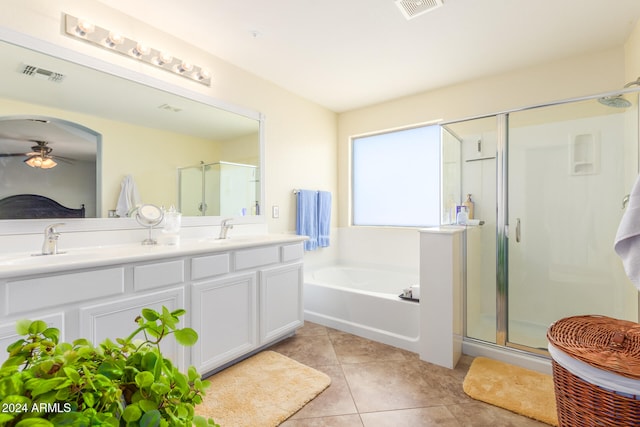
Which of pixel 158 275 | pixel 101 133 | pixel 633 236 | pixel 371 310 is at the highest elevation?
pixel 101 133

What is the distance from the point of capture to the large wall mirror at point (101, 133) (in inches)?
61.0

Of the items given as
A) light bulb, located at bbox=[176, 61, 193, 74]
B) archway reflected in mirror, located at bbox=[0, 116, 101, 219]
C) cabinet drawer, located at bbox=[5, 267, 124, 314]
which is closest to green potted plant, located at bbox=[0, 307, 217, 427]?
cabinet drawer, located at bbox=[5, 267, 124, 314]

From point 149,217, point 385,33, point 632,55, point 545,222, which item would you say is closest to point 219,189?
point 149,217

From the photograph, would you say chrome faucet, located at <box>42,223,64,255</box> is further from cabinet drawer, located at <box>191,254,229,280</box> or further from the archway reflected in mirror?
cabinet drawer, located at <box>191,254,229,280</box>

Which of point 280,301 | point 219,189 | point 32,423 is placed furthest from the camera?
point 219,189

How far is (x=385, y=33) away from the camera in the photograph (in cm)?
219

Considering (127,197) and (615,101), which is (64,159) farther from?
(615,101)

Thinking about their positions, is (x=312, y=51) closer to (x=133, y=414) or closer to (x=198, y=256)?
(x=198, y=256)

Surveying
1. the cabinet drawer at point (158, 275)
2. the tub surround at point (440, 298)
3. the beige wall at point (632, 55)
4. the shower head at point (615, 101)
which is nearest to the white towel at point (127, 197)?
the cabinet drawer at point (158, 275)

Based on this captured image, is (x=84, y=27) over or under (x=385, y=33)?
under

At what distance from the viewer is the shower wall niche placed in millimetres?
2283

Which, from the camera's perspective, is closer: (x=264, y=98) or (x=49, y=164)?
(x=49, y=164)

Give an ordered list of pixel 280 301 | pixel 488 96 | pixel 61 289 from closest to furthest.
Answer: pixel 61 289
pixel 280 301
pixel 488 96

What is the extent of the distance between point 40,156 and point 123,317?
995 millimetres
